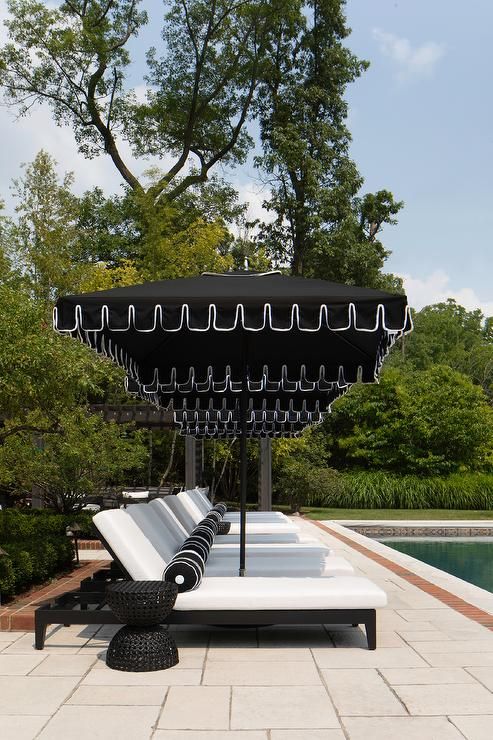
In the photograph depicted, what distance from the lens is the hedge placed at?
7.11 m

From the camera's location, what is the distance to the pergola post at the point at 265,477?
17484 millimetres

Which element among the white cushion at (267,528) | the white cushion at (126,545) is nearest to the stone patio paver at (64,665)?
the white cushion at (126,545)

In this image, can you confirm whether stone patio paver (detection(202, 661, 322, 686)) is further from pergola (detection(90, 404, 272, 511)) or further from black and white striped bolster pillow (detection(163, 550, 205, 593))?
pergola (detection(90, 404, 272, 511))

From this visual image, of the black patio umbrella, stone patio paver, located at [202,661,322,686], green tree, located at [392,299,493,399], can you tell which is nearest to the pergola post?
the black patio umbrella

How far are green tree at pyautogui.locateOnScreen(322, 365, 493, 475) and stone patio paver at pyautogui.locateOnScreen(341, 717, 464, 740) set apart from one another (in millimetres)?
20988

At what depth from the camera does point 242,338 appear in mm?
6617

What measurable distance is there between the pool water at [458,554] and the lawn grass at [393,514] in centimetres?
347

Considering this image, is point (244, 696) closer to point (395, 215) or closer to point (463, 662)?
point (463, 662)

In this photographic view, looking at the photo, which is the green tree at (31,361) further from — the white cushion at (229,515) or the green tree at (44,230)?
the green tree at (44,230)

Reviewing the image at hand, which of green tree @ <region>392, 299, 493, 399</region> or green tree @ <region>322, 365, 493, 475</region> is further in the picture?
green tree @ <region>392, 299, 493, 399</region>

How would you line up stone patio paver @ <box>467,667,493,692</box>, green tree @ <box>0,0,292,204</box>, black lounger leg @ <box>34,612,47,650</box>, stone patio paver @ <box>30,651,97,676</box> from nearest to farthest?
stone patio paver @ <box>467,667,493,692</box> → stone patio paver @ <box>30,651,97,676</box> → black lounger leg @ <box>34,612,47,650</box> → green tree @ <box>0,0,292,204</box>

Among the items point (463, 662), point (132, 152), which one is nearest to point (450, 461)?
point (132, 152)

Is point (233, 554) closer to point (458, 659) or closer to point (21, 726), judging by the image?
point (458, 659)

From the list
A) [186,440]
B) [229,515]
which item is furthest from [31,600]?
[186,440]
